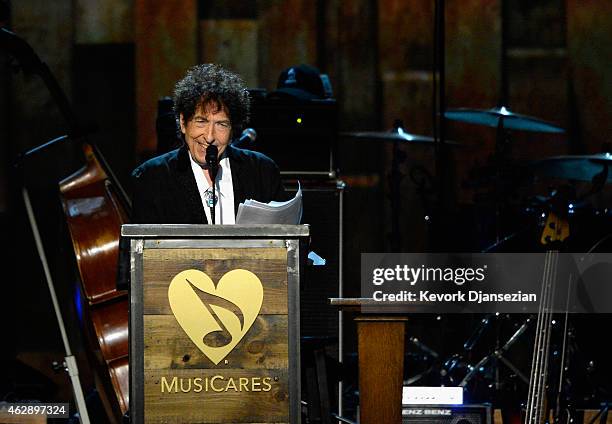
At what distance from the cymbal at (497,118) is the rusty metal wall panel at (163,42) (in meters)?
1.50

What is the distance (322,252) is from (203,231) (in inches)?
66.8

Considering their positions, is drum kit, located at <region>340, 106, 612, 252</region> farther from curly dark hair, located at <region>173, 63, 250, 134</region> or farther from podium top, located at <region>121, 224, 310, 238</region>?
podium top, located at <region>121, 224, 310, 238</region>

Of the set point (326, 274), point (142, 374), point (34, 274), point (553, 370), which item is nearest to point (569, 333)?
point (553, 370)

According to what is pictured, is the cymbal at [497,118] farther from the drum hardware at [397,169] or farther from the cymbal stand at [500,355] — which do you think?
the cymbal stand at [500,355]

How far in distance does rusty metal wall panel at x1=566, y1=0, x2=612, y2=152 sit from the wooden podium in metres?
3.71

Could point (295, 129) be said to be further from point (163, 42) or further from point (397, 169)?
point (163, 42)

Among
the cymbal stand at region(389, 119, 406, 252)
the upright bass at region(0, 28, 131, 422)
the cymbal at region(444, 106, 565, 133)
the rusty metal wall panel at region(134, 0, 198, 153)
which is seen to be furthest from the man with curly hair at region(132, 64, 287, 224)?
the rusty metal wall panel at region(134, 0, 198, 153)

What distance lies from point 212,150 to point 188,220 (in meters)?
0.32

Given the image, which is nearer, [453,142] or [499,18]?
[453,142]

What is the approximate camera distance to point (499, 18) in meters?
6.24

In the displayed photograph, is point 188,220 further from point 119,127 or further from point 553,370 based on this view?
point 119,127

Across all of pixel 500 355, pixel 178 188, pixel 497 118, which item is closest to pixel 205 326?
pixel 178 188

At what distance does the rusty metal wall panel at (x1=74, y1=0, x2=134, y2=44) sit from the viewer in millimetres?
6176

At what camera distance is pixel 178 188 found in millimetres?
3486
